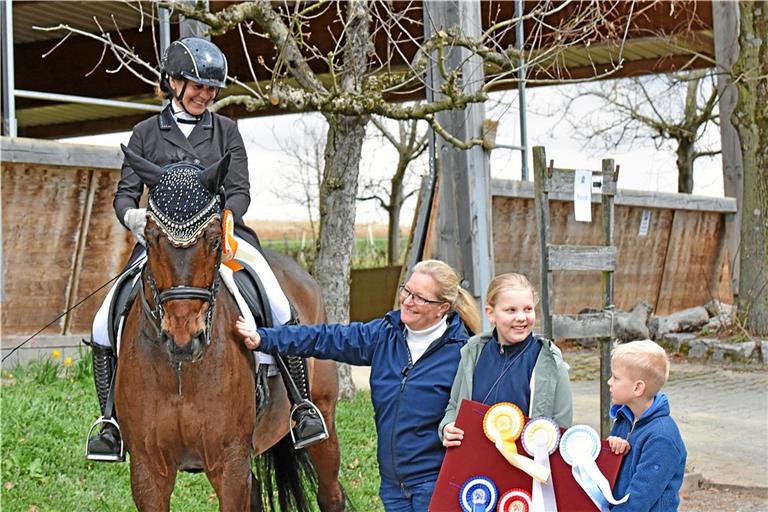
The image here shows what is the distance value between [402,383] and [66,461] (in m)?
3.64

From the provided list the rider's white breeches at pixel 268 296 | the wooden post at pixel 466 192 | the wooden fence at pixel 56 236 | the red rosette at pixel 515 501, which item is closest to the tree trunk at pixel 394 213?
the wooden fence at pixel 56 236

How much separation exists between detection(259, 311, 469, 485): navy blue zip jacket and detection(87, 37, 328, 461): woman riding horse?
0.68m

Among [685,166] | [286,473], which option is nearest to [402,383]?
[286,473]

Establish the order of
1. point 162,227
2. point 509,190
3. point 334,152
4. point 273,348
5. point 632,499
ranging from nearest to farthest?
1. point 632,499
2. point 162,227
3. point 273,348
4. point 334,152
5. point 509,190

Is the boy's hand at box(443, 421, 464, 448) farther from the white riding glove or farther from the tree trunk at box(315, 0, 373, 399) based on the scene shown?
the tree trunk at box(315, 0, 373, 399)

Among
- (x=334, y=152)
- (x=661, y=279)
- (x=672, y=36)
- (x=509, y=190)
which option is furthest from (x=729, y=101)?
(x=334, y=152)

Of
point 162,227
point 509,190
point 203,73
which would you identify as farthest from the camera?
point 509,190

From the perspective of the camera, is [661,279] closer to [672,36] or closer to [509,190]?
[672,36]

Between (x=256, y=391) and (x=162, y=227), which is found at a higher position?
(x=162, y=227)

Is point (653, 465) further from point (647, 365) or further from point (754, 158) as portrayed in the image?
point (754, 158)

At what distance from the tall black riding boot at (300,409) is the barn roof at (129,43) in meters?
7.35

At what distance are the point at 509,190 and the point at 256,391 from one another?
8.27m

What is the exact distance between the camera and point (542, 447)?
351 centimetres

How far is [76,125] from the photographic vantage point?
20969 mm
